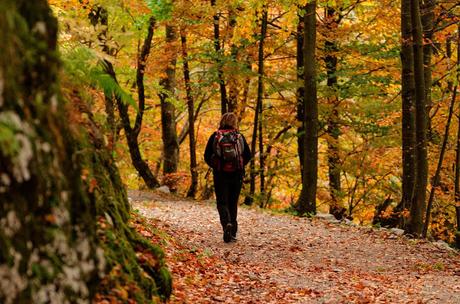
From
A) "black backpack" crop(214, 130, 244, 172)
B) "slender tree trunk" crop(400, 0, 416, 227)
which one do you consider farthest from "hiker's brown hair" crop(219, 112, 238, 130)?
"slender tree trunk" crop(400, 0, 416, 227)

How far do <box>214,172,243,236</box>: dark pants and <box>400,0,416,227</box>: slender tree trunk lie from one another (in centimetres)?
525

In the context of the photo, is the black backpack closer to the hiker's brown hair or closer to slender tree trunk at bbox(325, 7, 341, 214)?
the hiker's brown hair

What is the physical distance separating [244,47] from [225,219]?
373 inches

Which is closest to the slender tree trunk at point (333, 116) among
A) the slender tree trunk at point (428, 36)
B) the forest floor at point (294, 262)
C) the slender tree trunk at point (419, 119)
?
the slender tree trunk at point (428, 36)

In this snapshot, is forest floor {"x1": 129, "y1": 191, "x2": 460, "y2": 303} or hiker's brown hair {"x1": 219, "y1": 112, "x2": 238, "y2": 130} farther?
hiker's brown hair {"x1": 219, "y1": 112, "x2": 238, "y2": 130}

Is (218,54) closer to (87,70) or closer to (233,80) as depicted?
(233,80)

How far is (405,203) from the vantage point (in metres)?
13.4

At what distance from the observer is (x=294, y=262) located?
9.45m

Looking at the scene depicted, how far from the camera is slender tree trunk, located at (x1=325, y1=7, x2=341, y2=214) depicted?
18531mm

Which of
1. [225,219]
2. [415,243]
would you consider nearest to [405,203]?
[415,243]

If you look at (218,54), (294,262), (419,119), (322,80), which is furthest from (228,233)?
(322,80)

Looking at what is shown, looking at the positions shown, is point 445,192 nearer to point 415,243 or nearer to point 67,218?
point 415,243

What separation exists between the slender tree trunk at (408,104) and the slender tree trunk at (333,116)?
5.21 m

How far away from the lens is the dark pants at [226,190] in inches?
364
